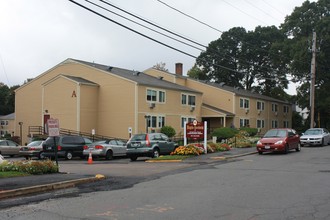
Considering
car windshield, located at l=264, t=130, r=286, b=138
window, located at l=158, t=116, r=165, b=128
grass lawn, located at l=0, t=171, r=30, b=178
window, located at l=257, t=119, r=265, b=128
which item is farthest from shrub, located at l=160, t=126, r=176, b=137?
grass lawn, located at l=0, t=171, r=30, b=178

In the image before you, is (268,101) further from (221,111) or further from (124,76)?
(124,76)

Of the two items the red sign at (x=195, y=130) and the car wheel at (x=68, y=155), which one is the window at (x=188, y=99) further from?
the red sign at (x=195, y=130)

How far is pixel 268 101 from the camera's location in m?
64.6

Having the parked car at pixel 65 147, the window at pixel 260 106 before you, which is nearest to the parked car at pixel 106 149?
the parked car at pixel 65 147

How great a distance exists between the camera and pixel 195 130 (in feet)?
86.4

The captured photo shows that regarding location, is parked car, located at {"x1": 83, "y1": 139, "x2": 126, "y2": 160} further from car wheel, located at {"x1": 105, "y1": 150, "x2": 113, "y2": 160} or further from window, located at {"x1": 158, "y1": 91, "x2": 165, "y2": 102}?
window, located at {"x1": 158, "y1": 91, "x2": 165, "y2": 102}

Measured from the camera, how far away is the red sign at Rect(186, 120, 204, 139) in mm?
26250

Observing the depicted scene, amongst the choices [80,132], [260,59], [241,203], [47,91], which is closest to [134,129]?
[80,132]

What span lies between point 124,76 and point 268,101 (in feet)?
95.0

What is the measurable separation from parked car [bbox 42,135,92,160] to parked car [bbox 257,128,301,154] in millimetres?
12223

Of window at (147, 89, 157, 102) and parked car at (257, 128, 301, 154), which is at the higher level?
window at (147, 89, 157, 102)

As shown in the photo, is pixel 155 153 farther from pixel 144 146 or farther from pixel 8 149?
pixel 8 149

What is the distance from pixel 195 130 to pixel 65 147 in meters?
9.27

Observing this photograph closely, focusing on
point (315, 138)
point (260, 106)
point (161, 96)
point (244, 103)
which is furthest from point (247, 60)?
point (315, 138)
